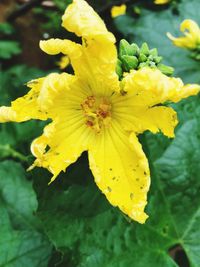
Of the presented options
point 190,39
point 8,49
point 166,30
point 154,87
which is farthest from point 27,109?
point 8,49

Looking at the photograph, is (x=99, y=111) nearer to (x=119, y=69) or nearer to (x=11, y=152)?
(x=119, y=69)

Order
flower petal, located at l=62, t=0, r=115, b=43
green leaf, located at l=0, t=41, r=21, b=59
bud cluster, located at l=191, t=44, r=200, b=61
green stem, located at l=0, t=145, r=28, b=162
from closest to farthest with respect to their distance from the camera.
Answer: flower petal, located at l=62, t=0, r=115, b=43 < bud cluster, located at l=191, t=44, r=200, b=61 < green stem, located at l=0, t=145, r=28, b=162 < green leaf, located at l=0, t=41, r=21, b=59

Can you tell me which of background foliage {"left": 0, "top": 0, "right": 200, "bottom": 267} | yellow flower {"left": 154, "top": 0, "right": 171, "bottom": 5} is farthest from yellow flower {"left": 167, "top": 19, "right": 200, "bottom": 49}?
yellow flower {"left": 154, "top": 0, "right": 171, "bottom": 5}

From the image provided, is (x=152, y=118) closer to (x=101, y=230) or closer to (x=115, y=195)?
(x=115, y=195)

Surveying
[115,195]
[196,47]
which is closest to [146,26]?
[196,47]

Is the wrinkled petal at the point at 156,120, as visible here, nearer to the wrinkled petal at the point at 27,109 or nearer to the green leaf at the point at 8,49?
the wrinkled petal at the point at 27,109

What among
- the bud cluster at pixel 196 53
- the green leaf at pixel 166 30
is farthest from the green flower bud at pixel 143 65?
the green leaf at pixel 166 30

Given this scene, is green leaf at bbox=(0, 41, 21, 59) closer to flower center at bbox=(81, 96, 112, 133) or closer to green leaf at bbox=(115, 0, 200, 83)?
green leaf at bbox=(115, 0, 200, 83)
